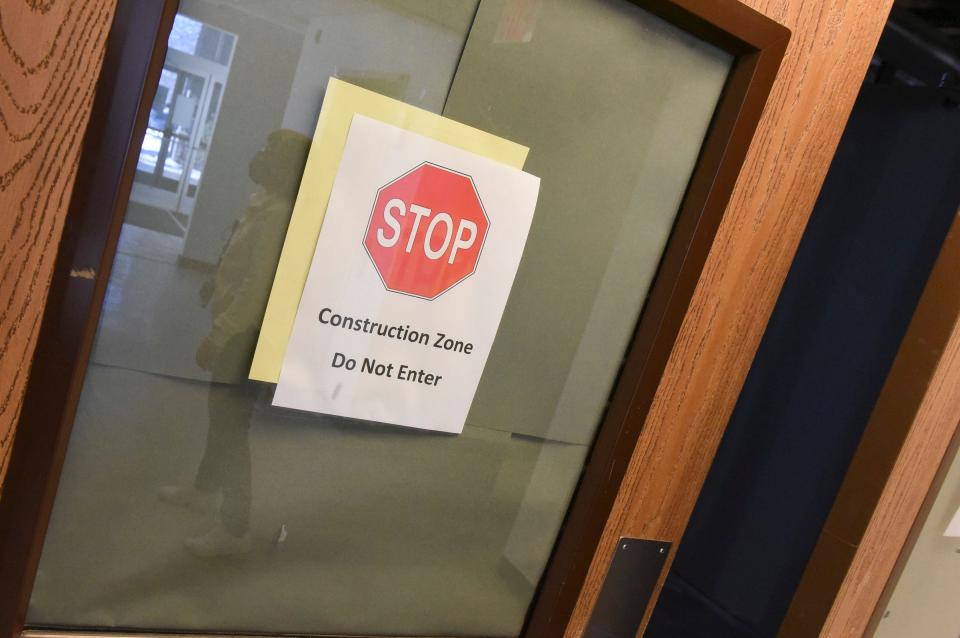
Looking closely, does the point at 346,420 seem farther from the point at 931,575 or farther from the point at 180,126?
the point at 931,575

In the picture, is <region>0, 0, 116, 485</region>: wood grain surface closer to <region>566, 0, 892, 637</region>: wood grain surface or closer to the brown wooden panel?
<region>566, 0, 892, 637</region>: wood grain surface

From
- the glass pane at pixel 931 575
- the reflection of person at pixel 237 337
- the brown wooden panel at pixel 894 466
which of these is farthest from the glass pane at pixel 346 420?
the glass pane at pixel 931 575

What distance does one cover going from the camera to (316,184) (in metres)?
0.67

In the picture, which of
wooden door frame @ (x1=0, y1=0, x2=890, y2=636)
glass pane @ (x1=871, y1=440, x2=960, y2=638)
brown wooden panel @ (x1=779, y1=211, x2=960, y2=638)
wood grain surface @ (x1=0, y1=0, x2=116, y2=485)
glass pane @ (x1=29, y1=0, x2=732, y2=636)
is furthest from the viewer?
glass pane @ (x1=871, y1=440, x2=960, y2=638)

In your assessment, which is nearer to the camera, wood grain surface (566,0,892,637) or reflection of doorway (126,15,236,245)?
reflection of doorway (126,15,236,245)

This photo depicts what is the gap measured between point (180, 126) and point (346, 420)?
1.03 ft

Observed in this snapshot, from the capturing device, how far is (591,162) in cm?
81

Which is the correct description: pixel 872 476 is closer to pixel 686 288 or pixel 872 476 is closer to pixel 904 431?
pixel 904 431

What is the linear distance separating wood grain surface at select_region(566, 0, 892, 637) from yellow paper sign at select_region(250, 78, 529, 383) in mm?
400

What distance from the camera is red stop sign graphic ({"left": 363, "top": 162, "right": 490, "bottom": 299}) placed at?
2.33ft

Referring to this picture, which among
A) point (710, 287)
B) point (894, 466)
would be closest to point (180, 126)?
point (710, 287)

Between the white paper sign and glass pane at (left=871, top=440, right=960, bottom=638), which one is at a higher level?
the white paper sign

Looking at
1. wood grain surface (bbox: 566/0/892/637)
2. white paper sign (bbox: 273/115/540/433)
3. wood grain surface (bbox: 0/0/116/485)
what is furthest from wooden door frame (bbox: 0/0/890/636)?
wood grain surface (bbox: 0/0/116/485)

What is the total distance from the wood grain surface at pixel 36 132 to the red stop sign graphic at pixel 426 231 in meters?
0.25
